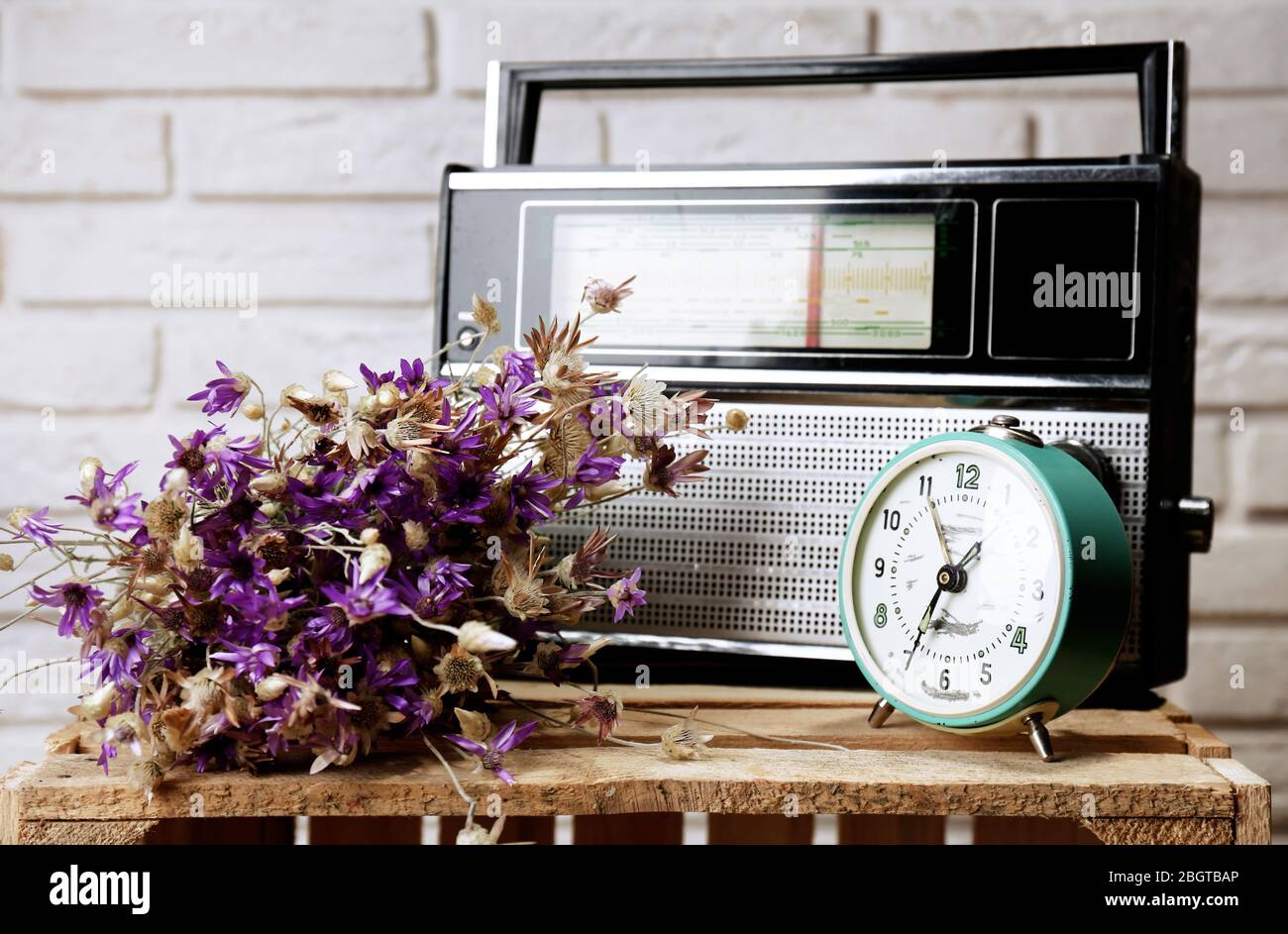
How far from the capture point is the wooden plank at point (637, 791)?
1.90ft

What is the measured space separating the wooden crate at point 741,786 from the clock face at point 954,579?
52 mm

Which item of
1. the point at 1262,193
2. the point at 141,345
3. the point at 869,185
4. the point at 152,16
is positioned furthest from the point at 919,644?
the point at 152,16

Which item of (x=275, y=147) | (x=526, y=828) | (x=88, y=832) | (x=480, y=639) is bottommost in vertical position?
(x=526, y=828)

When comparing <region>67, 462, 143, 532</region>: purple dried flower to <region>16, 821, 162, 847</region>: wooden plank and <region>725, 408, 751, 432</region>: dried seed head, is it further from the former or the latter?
<region>725, 408, 751, 432</region>: dried seed head

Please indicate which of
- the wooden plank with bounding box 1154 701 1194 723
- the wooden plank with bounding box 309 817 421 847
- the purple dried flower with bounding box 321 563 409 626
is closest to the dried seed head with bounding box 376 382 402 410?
the purple dried flower with bounding box 321 563 409 626

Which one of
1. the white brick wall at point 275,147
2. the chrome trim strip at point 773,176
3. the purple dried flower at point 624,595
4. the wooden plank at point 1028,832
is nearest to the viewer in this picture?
the purple dried flower at point 624,595

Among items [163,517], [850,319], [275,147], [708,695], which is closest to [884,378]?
[850,319]

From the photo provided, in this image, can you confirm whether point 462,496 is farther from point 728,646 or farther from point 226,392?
point 728,646

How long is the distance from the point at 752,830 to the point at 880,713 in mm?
309

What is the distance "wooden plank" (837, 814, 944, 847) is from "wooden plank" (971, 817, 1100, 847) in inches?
1.4

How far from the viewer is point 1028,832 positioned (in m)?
0.90

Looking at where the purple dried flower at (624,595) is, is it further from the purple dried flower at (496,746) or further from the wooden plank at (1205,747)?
the wooden plank at (1205,747)

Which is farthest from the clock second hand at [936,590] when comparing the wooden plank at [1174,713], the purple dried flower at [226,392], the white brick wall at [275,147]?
the white brick wall at [275,147]

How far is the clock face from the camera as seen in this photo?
0.62m
